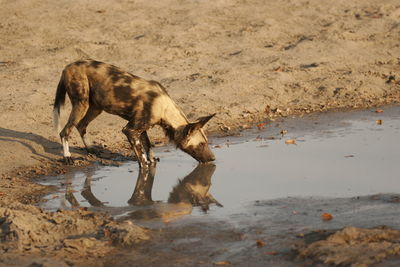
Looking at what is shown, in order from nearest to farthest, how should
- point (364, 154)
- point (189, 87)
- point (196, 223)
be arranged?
point (196, 223), point (364, 154), point (189, 87)

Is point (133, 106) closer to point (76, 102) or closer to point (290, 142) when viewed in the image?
point (76, 102)

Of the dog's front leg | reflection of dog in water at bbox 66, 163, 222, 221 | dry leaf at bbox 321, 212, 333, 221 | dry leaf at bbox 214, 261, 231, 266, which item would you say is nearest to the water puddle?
reflection of dog in water at bbox 66, 163, 222, 221

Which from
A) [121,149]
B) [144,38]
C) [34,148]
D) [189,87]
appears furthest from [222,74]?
[34,148]

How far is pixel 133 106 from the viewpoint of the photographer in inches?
373

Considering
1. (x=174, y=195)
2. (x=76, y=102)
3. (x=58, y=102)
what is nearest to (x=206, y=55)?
(x=58, y=102)

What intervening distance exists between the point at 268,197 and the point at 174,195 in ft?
3.27

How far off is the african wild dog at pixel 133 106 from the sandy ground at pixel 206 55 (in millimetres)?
835

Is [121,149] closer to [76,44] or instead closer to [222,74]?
[222,74]

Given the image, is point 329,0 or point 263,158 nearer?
point 263,158

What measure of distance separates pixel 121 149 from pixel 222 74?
349 cm

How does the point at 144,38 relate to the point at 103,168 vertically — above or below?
above

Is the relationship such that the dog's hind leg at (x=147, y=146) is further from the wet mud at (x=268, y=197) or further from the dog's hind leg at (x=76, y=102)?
the dog's hind leg at (x=76, y=102)

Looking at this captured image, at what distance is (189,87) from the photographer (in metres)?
12.8

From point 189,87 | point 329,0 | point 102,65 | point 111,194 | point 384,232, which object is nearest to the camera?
point 384,232
